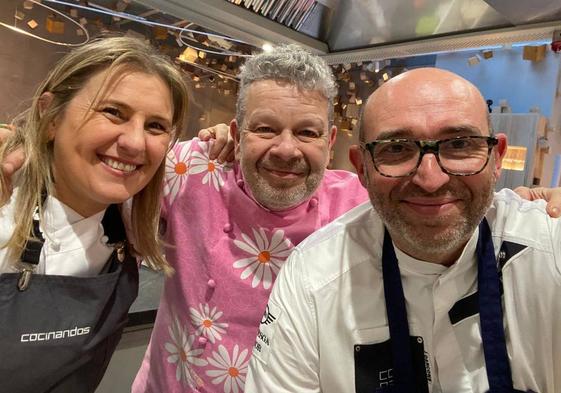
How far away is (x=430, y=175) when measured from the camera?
0.85 m

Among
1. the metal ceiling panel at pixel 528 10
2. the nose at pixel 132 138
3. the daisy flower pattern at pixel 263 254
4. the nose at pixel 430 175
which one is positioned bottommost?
the daisy flower pattern at pixel 263 254

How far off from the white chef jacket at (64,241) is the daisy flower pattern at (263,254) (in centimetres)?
38

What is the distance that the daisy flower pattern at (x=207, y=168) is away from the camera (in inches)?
51.7

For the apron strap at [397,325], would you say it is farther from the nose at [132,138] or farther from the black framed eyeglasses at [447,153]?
the nose at [132,138]

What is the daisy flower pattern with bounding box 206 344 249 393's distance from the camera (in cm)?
116

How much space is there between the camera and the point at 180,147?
4.47 ft

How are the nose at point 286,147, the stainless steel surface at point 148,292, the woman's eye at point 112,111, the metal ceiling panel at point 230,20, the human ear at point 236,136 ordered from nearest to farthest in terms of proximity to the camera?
the woman's eye at point 112,111
the nose at point 286,147
the human ear at point 236,136
the metal ceiling panel at point 230,20
the stainless steel surface at point 148,292

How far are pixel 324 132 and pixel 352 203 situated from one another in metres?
0.30

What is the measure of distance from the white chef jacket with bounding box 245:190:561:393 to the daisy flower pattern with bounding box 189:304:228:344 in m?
0.23

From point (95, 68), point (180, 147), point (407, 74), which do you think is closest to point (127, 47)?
point (95, 68)

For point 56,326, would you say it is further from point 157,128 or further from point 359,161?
point 359,161

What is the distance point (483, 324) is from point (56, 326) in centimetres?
86

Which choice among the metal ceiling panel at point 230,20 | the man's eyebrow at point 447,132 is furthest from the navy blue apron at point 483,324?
the metal ceiling panel at point 230,20

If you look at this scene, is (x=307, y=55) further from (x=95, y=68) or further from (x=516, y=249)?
(x=516, y=249)
